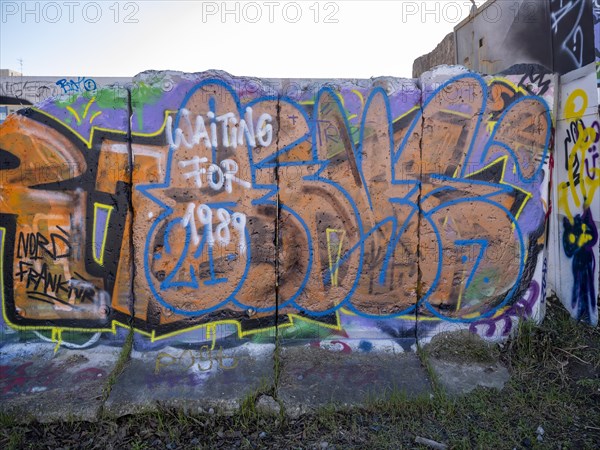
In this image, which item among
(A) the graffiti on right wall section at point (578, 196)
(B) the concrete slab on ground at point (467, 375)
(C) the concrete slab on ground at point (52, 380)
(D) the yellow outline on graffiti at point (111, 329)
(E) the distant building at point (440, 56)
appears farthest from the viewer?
(E) the distant building at point (440, 56)

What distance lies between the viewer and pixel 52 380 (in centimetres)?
324

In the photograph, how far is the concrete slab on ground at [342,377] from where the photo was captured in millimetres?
3086

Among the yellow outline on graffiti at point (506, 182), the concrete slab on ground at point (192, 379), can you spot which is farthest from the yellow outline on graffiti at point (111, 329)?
the yellow outline on graffiti at point (506, 182)

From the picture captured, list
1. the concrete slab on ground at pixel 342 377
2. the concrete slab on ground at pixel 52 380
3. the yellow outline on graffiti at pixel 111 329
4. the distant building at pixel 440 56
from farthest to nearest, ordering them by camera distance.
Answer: the distant building at pixel 440 56
the yellow outline on graffiti at pixel 111 329
the concrete slab on ground at pixel 342 377
the concrete slab on ground at pixel 52 380

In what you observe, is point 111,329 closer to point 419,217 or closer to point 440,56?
point 419,217

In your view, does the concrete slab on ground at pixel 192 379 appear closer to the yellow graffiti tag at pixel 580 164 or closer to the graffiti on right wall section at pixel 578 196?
the graffiti on right wall section at pixel 578 196

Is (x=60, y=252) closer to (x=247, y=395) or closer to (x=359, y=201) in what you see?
(x=247, y=395)

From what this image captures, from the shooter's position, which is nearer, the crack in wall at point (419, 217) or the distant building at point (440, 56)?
the crack in wall at point (419, 217)

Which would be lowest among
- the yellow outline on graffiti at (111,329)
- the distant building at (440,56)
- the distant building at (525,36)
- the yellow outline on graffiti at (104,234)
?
the yellow outline on graffiti at (111,329)

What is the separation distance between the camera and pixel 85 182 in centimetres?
355

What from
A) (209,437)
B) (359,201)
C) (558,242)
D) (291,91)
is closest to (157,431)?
(209,437)

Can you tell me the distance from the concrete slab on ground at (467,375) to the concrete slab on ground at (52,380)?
2635mm

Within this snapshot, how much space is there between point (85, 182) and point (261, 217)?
1.54 meters

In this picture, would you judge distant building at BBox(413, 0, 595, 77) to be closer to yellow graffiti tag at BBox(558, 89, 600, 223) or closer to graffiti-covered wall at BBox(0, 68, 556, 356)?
yellow graffiti tag at BBox(558, 89, 600, 223)
